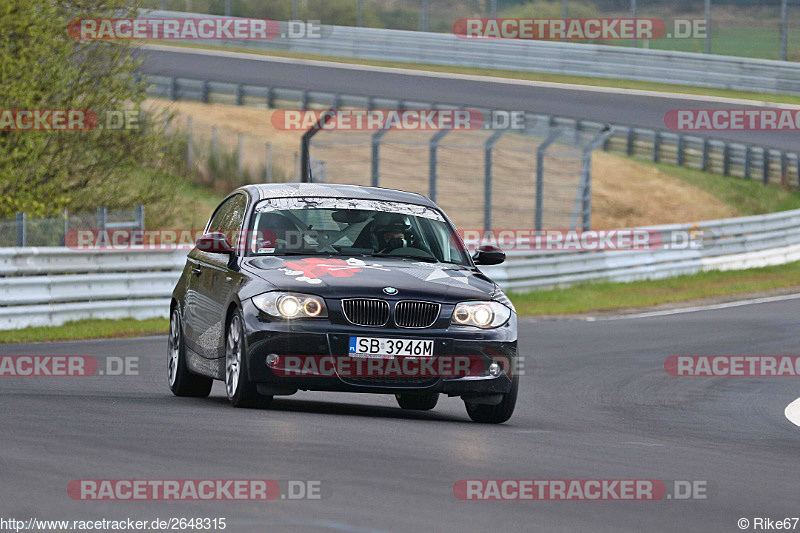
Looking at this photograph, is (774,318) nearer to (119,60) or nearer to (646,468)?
(119,60)

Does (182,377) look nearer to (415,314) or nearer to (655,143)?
(415,314)

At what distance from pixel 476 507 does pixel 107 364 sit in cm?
844

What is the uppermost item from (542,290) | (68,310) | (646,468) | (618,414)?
(646,468)

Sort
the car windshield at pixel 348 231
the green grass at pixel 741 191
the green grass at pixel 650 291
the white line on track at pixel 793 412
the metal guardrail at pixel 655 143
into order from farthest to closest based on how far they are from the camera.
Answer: the green grass at pixel 741 191, the metal guardrail at pixel 655 143, the green grass at pixel 650 291, the white line on track at pixel 793 412, the car windshield at pixel 348 231

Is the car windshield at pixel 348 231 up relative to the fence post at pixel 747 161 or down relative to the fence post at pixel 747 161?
up

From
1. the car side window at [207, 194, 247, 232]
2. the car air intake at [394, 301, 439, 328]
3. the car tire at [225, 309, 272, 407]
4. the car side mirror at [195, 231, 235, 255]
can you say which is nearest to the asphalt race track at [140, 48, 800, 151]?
the car side window at [207, 194, 247, 232]

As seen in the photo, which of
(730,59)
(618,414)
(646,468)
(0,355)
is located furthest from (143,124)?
(730,59)

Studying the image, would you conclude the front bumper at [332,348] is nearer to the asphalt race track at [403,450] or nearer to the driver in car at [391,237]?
the asphalt race track at [403,450]

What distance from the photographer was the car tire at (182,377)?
11117 millimetres

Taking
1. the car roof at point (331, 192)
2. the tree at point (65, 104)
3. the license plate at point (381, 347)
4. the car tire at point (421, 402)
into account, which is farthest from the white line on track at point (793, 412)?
the tree at point (65, 104)

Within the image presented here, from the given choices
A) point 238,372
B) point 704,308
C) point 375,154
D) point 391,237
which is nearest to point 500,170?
point 375,154

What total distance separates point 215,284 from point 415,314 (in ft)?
5.73

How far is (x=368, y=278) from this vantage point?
9.46 meters

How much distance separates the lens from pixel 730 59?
4266 cm
